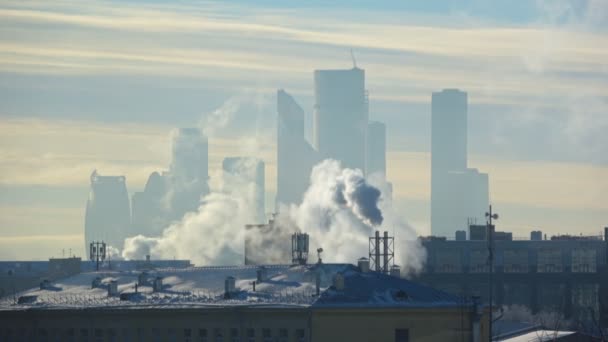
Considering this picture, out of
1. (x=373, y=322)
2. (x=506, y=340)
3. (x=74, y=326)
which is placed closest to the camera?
(x=373, y=322)

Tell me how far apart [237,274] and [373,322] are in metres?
17.7

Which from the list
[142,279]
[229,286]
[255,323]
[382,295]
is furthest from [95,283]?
[382,295]

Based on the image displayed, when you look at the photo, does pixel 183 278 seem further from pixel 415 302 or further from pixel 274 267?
pixel 415 302

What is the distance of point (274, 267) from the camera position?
542 feet

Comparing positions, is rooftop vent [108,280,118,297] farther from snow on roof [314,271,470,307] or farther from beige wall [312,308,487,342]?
beige wall [312,308,487,342]

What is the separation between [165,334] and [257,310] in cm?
777

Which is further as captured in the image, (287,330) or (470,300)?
(470,300)

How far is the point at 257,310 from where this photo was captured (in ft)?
503

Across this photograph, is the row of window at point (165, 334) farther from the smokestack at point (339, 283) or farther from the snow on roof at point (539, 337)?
the snow on roof at point (539, 337)

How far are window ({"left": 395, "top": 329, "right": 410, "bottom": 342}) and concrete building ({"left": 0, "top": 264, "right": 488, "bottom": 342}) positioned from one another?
0.23 ft

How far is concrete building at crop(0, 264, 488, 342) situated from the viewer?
5955 inches

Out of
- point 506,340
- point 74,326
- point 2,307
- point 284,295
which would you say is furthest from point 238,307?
point 506,340

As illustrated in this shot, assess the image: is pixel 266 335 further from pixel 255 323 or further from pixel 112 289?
pixel 112 289

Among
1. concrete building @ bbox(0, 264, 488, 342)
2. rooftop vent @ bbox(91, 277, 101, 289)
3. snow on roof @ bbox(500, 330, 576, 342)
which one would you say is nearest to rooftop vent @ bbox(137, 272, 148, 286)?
concrete building @ bbox(0, 264, 488, 342)
